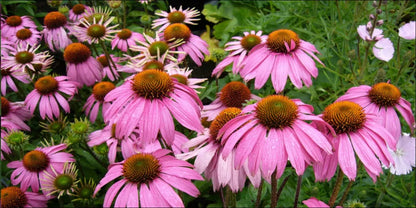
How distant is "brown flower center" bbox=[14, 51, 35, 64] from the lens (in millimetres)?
1443

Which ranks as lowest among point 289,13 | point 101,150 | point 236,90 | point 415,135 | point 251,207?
point 251,207

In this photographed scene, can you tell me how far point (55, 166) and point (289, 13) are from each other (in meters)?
1.47

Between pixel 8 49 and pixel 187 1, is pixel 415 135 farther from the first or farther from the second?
pixel 187 1

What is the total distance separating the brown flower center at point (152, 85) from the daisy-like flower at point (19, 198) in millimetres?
581

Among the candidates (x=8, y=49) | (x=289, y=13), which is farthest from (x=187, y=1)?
(x=8, y=49)

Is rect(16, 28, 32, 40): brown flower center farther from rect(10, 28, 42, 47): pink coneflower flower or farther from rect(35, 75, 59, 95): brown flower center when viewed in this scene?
rect(35, 75, 59, 95): brown flower center

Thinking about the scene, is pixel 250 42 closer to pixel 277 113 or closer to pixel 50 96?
pixel 277 113

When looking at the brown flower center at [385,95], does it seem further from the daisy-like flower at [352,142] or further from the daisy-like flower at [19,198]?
the daisy-like flower at [19,198]

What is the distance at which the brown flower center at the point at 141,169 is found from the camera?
2.35 feet

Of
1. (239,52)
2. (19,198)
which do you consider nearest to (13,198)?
(19,198)

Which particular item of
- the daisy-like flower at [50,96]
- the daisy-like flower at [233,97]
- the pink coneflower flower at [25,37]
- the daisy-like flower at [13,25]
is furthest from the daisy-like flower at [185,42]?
the daisy-like flower at [13,25]

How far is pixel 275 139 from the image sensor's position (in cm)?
66

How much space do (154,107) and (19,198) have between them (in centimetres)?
63

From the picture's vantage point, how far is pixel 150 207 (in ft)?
2.15
